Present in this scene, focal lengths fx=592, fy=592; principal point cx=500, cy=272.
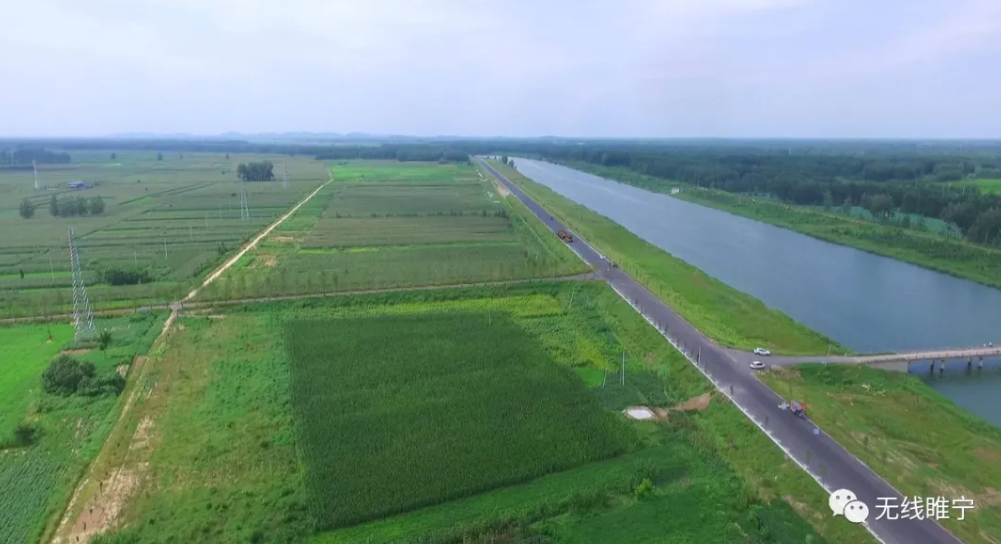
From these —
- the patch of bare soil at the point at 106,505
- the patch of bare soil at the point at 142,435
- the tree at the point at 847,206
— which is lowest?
the patch of bare soil at the point at 106,505

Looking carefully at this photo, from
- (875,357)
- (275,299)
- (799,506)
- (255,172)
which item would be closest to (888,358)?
(875,357)

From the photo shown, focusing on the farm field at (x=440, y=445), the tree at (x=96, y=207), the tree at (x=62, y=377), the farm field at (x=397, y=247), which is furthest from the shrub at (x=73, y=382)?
the tree at (x=96, y=207)

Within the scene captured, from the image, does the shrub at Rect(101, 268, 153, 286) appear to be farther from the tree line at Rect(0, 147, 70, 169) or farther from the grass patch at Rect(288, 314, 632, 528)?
the tree line at Rect(0, 147, 70, 169)

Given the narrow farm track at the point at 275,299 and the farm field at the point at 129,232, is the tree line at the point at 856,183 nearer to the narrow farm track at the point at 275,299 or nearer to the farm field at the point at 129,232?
the narrow farm track at the point at 275,299

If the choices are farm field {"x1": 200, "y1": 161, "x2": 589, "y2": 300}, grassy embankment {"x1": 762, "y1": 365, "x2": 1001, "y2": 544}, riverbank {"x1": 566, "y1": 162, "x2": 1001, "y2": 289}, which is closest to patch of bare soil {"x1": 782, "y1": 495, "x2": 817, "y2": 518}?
grassy embankment {"x1": 762, "y1": 365, "x2": 1001, "y2": 544}

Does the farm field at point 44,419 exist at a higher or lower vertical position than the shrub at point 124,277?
lower

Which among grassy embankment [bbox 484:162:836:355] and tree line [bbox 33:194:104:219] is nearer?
grassy embankment [bbox 484:162:836:355]

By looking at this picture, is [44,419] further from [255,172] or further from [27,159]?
[27,159]
